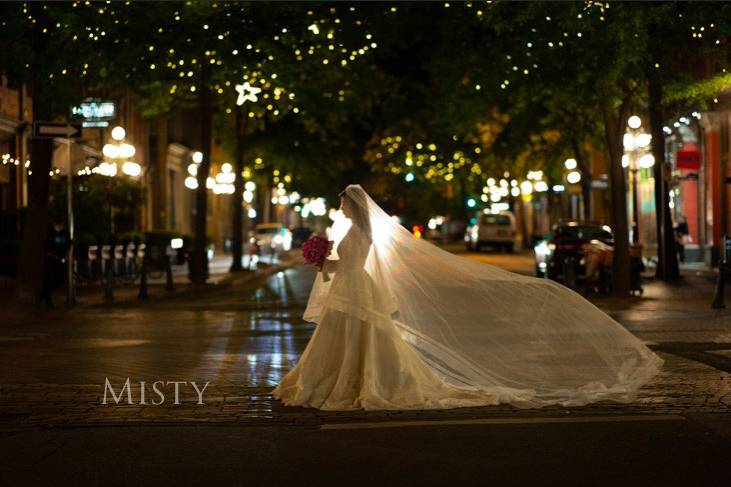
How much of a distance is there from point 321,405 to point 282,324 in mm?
9246

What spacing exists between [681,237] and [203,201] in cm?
1627

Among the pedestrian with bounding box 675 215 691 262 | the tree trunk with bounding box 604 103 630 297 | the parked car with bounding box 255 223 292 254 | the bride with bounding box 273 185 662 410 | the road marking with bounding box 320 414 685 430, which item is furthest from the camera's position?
the parked car with bounding box 255 223 292 254

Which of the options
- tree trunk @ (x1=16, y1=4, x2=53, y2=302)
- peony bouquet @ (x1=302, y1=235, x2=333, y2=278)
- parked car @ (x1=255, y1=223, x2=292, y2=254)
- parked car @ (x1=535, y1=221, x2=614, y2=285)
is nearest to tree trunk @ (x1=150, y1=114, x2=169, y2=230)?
parked car @ (x1=255, y1=223, x2=292, y2=254)

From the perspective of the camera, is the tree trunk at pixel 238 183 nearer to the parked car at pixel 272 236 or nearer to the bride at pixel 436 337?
the parked car at pixel 272 236

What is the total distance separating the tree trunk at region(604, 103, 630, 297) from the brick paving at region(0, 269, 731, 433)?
0.84m

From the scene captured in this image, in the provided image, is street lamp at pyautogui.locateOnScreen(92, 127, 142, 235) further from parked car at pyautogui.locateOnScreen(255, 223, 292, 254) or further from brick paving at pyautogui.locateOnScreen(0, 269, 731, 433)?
parked car at pyautogui.locateOnScreen(255, 223, 292, 254)

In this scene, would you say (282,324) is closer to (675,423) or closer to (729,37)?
(729,37)

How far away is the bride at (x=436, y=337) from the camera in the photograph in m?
9.95

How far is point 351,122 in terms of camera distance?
54.5 meters

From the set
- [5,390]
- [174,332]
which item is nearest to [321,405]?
[5,390]

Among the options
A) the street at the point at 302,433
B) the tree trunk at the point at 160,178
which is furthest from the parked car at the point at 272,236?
the street at the point at 302,433

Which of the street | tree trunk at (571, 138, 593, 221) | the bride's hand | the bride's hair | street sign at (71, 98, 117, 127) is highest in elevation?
street sign at (71, 98, 117, 127)

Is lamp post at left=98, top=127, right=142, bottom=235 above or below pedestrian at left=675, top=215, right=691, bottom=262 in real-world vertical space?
above

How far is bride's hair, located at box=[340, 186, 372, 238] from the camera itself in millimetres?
10211
